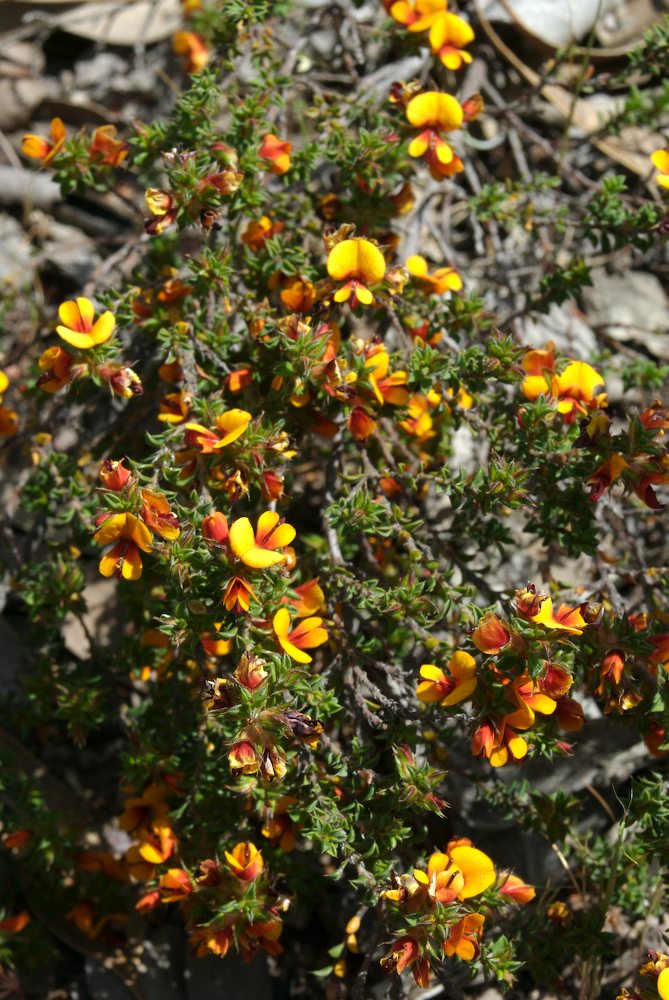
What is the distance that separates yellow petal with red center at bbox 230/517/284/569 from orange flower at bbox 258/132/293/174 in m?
1.27

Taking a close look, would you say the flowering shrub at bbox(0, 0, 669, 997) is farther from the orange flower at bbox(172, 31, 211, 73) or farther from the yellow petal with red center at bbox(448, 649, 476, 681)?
the orange flower at bbox(172, 31, 211, 73)

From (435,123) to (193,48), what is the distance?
6.28 feet

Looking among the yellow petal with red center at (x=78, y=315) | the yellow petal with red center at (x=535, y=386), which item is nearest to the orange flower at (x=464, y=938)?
the yellow petal with red center at (x=535, y=386)

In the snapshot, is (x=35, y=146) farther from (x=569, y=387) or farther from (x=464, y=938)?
A: (x=464, y=938)

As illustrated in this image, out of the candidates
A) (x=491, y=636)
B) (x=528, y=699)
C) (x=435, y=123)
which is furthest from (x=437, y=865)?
(x=435, y=123)

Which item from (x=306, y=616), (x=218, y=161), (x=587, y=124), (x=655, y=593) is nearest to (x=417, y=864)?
(x=306, y=616)

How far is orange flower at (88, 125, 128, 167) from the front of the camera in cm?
304

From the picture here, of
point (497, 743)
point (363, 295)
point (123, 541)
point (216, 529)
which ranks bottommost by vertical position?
point (497, 743)

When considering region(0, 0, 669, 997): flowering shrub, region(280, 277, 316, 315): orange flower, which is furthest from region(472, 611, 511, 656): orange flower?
region(280, 277, 316, 315): orange flower

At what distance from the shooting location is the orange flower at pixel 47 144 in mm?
2951

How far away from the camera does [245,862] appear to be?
2.51 metres

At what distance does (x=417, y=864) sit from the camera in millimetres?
2582

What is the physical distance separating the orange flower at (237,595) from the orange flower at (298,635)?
0.10 m

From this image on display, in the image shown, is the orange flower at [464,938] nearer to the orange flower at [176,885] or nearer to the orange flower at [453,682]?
the orange flower at [453,682]
